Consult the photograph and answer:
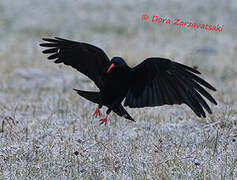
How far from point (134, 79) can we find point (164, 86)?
370 mm

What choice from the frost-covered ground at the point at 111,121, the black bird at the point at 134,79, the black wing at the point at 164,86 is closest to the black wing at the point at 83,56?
the black bird at the point at 134,79

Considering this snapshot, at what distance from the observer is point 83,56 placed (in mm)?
5621

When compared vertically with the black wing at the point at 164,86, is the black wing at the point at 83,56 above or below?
above

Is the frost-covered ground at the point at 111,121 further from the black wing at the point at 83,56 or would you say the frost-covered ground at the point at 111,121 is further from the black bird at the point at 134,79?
the black wing at the point at 83,56

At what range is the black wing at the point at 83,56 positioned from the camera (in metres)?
5.41

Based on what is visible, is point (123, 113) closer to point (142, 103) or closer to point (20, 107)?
point (142, 103)

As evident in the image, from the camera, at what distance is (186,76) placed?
5012mm

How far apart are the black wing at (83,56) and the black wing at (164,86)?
449 mm

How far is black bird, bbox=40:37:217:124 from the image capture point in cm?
500

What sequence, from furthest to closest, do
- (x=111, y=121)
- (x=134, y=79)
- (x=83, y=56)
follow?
(x=111, y=121), (x=83, y=56), (x=134, y=79)

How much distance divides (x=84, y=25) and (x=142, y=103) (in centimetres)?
1669

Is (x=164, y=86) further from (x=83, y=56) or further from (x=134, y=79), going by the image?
(x=83, y=56)

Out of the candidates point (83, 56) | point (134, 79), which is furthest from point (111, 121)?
point (134, 79)

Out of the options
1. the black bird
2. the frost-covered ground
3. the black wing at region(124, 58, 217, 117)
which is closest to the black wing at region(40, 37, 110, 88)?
the black bird
